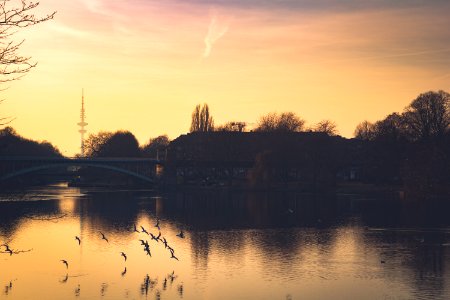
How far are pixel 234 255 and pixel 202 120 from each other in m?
127

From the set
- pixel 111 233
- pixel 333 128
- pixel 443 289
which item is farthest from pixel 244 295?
pixel 333 128

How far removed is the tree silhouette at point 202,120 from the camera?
166 m

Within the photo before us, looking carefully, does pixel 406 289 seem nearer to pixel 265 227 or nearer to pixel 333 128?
pixel 265 227

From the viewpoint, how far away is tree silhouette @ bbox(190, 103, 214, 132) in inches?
6535

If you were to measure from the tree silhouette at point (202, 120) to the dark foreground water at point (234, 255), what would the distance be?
96.0 m

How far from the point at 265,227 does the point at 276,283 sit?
24239 millimetres

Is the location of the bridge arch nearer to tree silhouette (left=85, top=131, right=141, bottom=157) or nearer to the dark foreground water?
the dark foreground water

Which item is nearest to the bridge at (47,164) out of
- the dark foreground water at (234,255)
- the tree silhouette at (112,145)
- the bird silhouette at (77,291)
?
the dark foreground water at (234,255)

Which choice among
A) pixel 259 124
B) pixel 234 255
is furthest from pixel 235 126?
pixel 234 255

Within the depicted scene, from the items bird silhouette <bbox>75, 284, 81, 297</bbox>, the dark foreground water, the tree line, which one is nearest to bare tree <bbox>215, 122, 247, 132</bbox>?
the tree line

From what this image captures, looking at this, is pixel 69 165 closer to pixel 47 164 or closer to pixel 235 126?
pixel 47 164

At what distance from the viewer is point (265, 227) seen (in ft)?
183

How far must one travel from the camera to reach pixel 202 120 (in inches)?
6570

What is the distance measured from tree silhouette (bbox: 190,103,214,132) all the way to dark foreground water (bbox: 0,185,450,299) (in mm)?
95989
